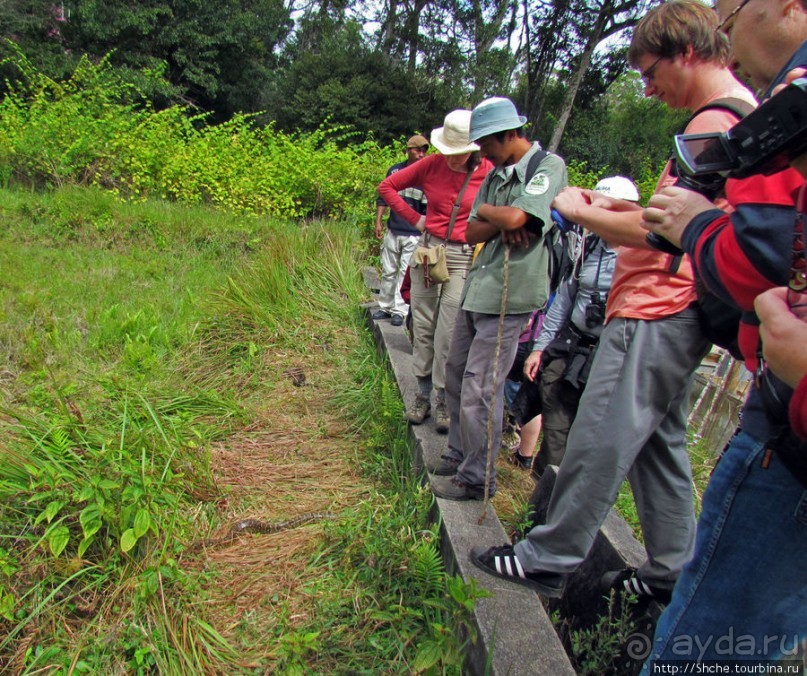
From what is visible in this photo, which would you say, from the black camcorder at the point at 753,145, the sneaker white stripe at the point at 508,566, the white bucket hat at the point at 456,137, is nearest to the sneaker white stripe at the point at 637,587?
the sneaker white stripe at the point at 508,566

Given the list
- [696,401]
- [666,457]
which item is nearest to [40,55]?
[696,401]

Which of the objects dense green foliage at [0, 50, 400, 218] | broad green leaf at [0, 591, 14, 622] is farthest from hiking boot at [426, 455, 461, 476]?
dense green foliage at [0, 50, 400, 218]

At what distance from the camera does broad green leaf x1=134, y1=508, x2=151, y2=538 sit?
86.0 inches

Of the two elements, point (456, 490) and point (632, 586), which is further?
point (456, 490)

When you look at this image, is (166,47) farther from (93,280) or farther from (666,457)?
(666,457)

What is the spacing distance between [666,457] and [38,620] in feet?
7.07

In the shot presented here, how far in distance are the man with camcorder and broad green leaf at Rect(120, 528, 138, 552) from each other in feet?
5.56

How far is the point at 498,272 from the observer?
2.67 m

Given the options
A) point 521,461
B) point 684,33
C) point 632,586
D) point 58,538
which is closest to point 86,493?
point 58,538

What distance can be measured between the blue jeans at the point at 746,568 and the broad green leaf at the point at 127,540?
1721 millimetres

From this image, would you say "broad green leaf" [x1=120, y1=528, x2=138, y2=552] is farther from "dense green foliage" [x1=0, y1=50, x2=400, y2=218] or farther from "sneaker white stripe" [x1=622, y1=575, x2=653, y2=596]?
"dense green foliage" [x1=0, y1=50, x2=400, y2=218]

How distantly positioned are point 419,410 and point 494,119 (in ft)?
5.42

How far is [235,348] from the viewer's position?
15.3 feet

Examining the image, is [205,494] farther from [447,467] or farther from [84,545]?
[447,467]
